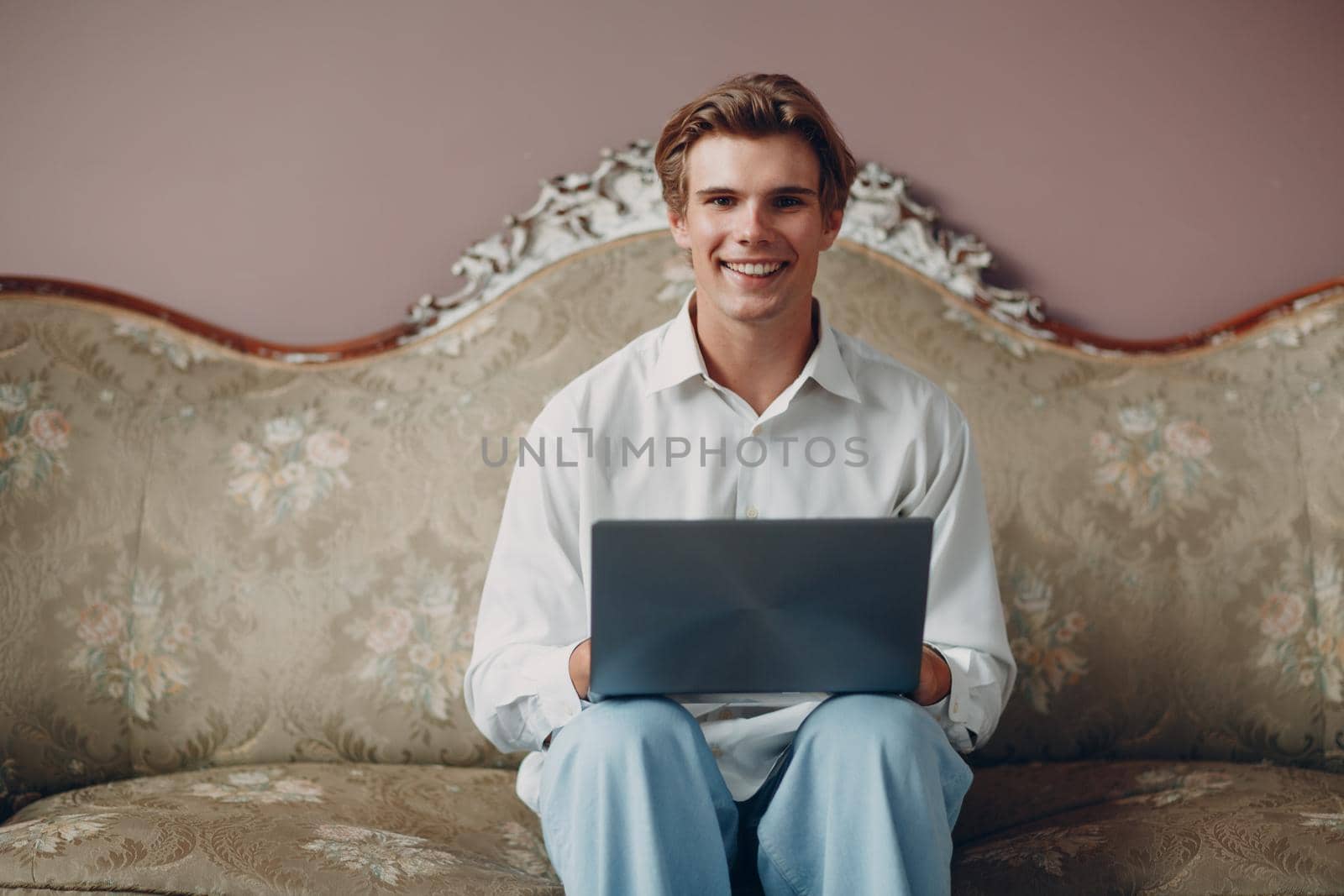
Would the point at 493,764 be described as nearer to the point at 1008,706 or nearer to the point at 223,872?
the point at 223,872

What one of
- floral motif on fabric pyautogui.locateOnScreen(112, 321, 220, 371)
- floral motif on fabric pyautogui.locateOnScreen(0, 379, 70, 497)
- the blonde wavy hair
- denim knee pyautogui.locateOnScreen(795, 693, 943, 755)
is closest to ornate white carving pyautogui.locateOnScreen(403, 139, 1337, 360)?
floral motif on fabric pyautogui.locateOnScreen(112, 321, 220, 371)

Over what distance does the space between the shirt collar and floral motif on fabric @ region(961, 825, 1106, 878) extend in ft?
1.94

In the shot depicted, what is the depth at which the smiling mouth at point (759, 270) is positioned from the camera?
4.65 ft

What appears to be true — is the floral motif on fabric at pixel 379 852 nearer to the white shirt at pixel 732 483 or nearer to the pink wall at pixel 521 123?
the white shirt at pixel 732 483

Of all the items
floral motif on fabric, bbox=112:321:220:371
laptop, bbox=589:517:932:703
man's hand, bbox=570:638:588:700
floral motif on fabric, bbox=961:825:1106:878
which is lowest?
floral motif on fabric, bbox=961:825:1106:878

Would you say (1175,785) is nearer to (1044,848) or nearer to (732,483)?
(1044,848)

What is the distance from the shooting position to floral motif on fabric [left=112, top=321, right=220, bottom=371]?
1.84m

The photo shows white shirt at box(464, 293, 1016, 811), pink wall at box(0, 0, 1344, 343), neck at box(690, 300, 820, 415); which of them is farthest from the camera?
pink wall at box(0, 0, 1344, 343)

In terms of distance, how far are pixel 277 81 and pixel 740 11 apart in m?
0.85

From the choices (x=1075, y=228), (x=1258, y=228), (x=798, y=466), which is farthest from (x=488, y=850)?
(x=1258, y=228)

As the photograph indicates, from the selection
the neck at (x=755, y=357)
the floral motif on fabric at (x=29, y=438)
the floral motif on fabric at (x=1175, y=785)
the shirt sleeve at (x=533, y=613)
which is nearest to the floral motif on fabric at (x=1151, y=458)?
the floral motif on fabric at (x=1175, y=785)

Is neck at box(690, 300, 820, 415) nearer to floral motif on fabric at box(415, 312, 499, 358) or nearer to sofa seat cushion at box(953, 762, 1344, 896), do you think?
floral motif on fabric at box(415, 312, 499, 358)

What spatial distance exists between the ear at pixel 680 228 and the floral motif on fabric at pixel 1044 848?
860 mm

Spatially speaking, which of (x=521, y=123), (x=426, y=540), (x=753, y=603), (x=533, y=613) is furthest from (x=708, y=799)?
(x=521, y=123)
